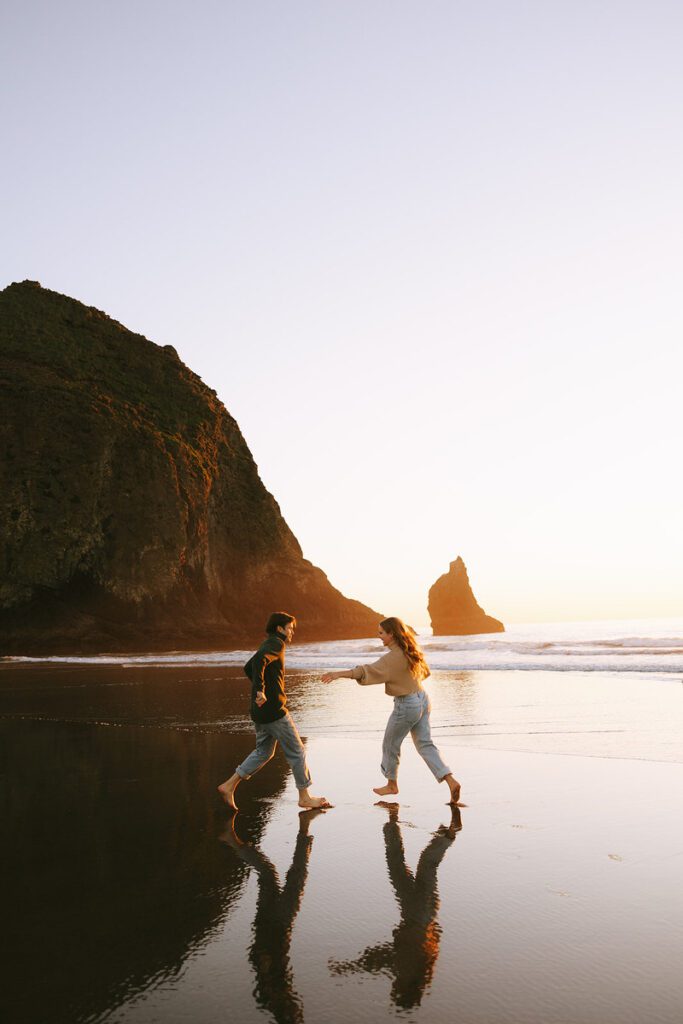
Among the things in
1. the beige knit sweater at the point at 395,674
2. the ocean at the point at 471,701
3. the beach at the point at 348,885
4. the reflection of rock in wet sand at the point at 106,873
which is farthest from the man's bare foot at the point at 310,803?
the ocean at the point at 471,701

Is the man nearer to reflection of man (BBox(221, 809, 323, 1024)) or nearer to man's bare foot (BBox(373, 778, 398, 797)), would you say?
man's bare foot (BBox(373, 778, 398, 797))

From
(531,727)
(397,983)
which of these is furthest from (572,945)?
(531,727)

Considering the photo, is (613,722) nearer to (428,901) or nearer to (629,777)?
(629,777)

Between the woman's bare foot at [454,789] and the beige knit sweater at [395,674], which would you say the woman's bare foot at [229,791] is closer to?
the beige knit sweater at [395,674]

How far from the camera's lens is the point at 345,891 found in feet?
14.2

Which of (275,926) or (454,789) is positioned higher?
(454,789)

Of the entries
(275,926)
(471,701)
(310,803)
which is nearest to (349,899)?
(275,926)

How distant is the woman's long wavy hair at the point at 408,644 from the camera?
6.71 meters

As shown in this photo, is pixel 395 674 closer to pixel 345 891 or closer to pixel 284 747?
pixel 284 747

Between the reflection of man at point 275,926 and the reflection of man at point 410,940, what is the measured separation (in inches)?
10.7

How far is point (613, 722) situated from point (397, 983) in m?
8.58

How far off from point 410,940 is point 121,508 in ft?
186

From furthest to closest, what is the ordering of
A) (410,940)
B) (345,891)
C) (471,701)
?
(471,701)
(345,891)
(410,940)

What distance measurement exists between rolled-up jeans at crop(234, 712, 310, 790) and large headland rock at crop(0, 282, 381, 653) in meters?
47.0
